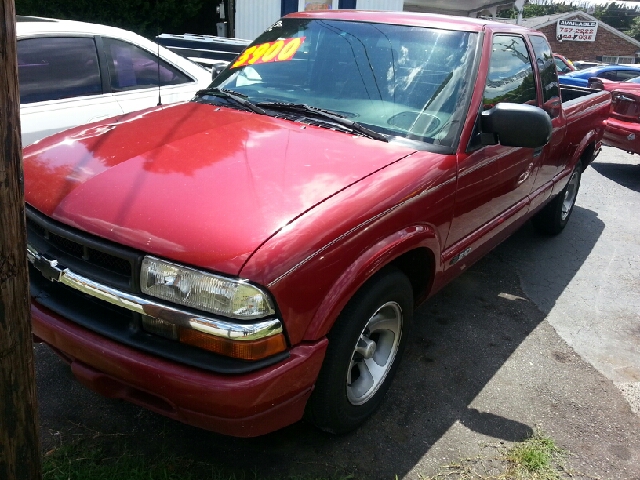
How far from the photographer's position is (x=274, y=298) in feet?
6.68

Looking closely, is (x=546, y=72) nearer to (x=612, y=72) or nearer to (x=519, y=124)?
(x=519, y=124)

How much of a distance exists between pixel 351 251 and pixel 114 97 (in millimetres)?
3241

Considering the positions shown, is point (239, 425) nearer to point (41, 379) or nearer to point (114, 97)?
point (41, 379)

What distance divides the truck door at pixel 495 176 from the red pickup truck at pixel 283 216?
2 cm

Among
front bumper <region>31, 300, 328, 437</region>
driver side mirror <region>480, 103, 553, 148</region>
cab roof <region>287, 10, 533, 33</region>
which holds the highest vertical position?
cab roof <region>287, 10, 533, 33</region>

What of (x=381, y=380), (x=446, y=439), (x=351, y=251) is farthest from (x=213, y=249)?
(x=446, y=439)

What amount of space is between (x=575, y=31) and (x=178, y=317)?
52.6 m

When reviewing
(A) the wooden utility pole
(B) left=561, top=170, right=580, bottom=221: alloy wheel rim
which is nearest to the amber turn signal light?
(A) the wooden utility pole

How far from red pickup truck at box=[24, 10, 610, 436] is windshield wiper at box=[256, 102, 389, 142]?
0.02m

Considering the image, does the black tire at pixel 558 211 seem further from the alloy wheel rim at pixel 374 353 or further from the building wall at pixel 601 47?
the building wall at pixel 601 47

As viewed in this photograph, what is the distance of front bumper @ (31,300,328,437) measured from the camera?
204 cm

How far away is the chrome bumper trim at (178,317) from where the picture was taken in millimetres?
2020

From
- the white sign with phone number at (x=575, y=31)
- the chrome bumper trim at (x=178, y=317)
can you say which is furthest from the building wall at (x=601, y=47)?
the chrome bumper trim at (x=178, y=317)

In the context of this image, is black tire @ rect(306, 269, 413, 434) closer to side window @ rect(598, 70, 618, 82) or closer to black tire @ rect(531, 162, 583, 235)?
black tire @ rect(531, 162, 583, 235)
